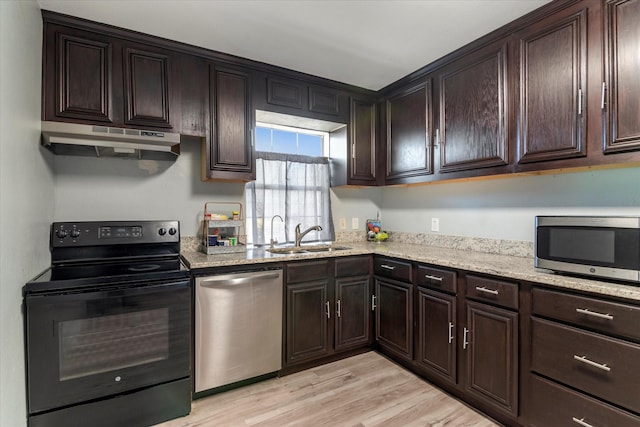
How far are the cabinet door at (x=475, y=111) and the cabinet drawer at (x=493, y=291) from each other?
79 centimetres

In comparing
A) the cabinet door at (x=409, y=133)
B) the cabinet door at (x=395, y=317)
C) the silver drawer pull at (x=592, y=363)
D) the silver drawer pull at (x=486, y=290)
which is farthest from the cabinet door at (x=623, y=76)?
the cabinet door at (x=395, y=317)

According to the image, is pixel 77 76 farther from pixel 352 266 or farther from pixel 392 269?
pixel 392 269

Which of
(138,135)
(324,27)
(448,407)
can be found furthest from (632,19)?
(138,135)

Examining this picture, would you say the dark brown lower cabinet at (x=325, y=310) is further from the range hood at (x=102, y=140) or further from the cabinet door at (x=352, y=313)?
the range hood at (x=102, y=140)

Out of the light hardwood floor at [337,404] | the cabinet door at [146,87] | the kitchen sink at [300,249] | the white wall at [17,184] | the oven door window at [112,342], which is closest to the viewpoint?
the white wall at [17,184]

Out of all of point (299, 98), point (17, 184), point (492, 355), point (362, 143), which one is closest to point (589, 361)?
point (492, 355)

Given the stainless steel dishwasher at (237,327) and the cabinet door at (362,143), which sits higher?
the cabinet door at (362,143)

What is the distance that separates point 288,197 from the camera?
2982 millimetres

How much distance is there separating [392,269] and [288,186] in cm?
125

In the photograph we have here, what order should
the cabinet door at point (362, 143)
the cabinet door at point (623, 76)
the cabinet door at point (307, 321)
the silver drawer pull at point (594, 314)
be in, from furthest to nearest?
the cabinet door at point (362, 143), the cabinet door at point (307, 321), the cabinet door at point (623, 76), the silver drawer pull at point (594, 314)

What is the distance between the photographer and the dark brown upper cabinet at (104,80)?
1866 mm

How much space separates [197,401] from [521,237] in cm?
249

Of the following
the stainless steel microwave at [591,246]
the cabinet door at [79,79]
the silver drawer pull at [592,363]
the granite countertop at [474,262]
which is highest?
the cabinet door at [79,79]

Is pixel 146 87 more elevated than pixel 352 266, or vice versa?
pixel 146 87
